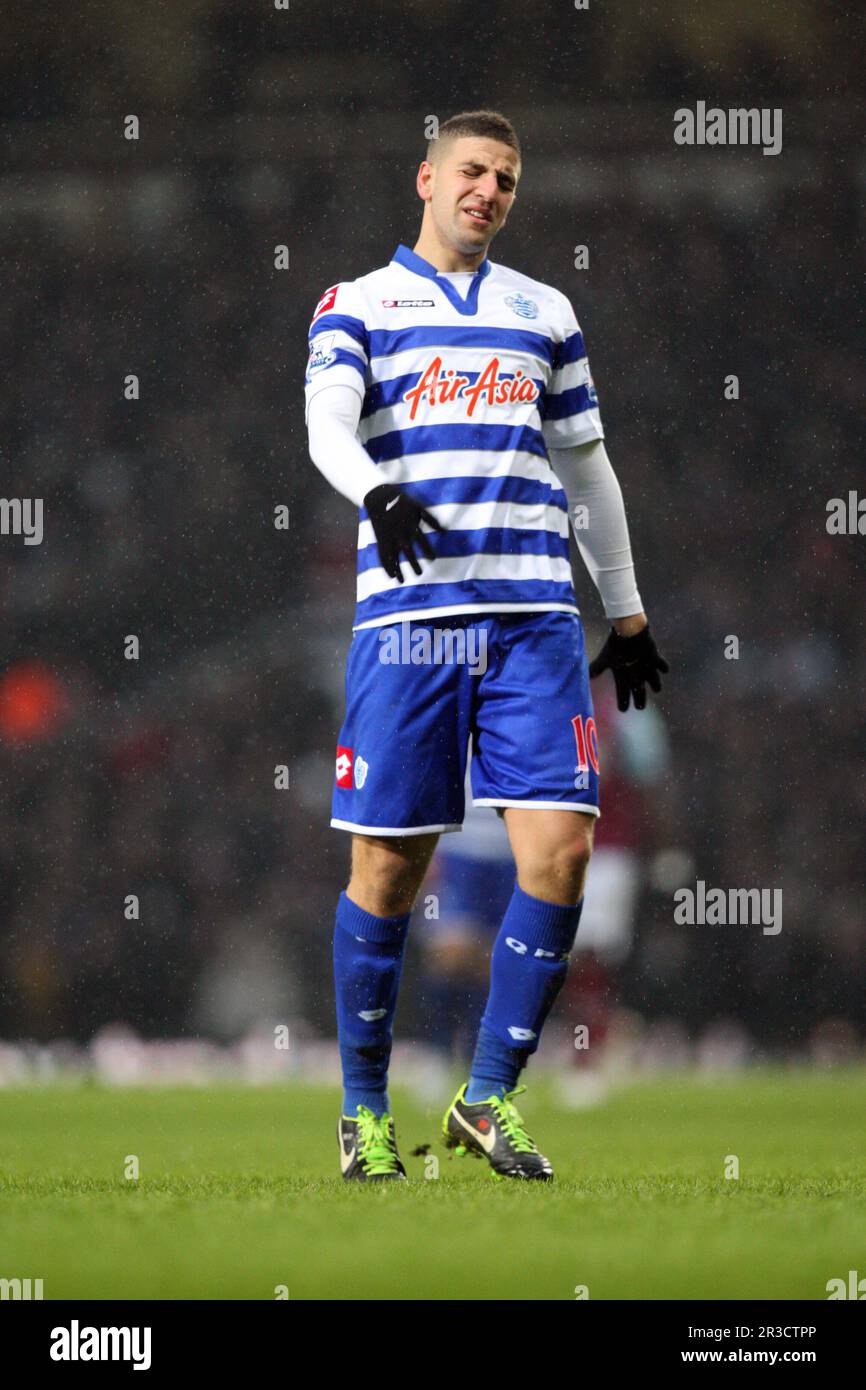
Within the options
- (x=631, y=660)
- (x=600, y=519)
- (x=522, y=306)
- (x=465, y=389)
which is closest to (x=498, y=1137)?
→ (x=631, y=660)

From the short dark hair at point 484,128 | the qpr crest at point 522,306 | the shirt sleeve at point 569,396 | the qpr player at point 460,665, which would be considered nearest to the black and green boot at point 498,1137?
the qpr player at point 460,665

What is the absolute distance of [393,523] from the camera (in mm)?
2570

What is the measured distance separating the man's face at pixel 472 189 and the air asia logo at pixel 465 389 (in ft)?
0.71

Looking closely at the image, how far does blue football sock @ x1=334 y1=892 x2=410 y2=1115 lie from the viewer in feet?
9.02

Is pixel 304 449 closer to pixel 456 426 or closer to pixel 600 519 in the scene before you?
pixel 600 519

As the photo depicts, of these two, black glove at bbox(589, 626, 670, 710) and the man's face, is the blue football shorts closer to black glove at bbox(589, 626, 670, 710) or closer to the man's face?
black glove at bbox(589, 626, 670, 710)

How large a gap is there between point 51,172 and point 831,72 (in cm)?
258

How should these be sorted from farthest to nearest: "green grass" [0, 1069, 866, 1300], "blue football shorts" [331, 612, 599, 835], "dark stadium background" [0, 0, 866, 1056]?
1. "dark stadium background" [0, 0, 866, 1056]
2. "blue football shorts" [331, 612, 599, 835]
3. "green grass" [0, 1069, 866, 1300]

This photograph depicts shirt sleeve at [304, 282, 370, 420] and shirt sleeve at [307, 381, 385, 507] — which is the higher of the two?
shirt sleeve at [304, 282, 370, 420]

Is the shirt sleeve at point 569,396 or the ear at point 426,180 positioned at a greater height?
the ear at point 426,180

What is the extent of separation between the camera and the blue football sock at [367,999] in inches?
108
